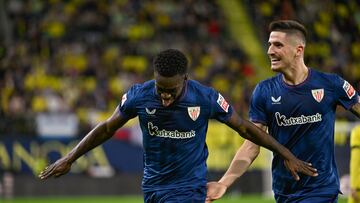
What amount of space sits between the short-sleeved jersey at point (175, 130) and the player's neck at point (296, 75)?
2.22ft

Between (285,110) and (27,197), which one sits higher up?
(285,110)

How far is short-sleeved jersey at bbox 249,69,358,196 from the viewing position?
642 centimetres

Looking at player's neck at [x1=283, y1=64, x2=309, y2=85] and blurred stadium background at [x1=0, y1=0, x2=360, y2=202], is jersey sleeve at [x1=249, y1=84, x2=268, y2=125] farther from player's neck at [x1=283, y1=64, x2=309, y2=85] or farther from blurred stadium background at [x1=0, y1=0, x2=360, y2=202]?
blurred stadium background at [x1=0, y1=0, x2=360, y2=202]

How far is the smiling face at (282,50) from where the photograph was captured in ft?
21.2

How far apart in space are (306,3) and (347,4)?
1045mm

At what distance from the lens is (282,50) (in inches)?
255

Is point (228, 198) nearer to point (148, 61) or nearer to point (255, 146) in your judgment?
point (148, 61)

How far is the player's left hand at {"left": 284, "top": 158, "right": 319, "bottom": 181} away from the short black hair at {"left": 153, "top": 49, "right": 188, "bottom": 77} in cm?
103

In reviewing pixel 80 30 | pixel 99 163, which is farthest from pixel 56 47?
pixel 99 163

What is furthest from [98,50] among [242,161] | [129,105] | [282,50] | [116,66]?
[129,105]

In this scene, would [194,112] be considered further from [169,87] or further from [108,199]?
[108,199]

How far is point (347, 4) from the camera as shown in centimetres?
2211

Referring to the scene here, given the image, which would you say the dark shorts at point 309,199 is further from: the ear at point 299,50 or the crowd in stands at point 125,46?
the crowd in stands at point 125,46

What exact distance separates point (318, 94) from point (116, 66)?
1462cm
